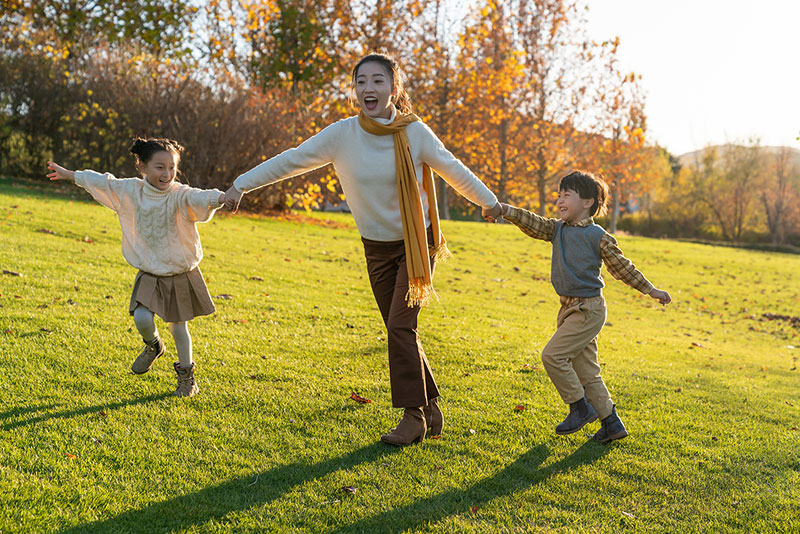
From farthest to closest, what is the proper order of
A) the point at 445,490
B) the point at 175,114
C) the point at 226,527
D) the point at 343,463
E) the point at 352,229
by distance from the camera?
the point at 352,229 < the point at 175,114 < the point at 343,463 < the point at 445,490 < the point at 226,527

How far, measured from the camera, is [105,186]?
4355 mm

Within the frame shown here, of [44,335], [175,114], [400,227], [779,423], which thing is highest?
[175,114]

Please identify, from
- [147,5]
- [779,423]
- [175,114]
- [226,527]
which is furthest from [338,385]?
[147,5]

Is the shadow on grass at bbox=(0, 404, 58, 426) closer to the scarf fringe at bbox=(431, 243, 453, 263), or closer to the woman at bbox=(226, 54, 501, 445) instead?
the woman at bbox=(226, 54, 501, 445)

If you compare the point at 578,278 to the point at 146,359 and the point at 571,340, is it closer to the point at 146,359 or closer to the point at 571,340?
the point at 571,340

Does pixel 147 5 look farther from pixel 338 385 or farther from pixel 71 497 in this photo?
pixel 71 497

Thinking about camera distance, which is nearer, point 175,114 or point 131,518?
point 131,518

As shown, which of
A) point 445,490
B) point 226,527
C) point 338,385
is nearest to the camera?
point 226,527

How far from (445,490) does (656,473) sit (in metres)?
1.36

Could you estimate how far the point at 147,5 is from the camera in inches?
894

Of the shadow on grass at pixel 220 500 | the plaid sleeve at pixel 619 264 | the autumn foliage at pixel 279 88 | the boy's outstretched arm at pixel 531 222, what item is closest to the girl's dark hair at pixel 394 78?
the boy's outstretched arm at pixel 531 222

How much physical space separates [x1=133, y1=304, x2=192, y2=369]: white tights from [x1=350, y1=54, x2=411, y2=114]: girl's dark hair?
2.00 metres

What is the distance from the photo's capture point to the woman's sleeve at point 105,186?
4336 mm

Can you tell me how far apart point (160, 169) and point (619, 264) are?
2.99 meters
